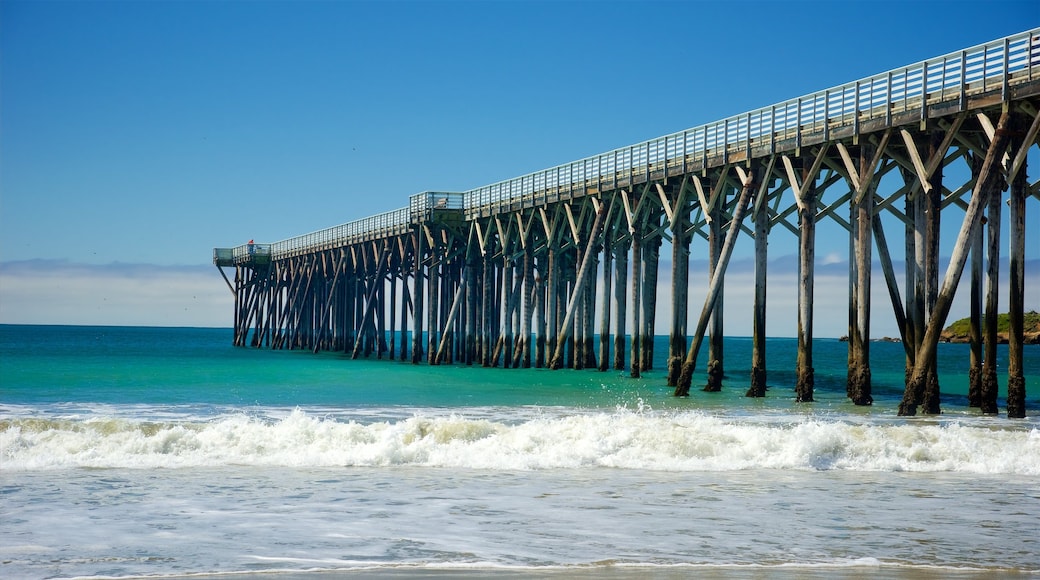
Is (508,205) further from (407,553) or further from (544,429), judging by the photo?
(407,553)

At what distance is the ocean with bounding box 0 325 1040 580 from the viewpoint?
832 centimetres

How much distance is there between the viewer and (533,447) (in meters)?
15.1

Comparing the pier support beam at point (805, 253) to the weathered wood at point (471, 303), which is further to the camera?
the weathered wood at point (471, 303)

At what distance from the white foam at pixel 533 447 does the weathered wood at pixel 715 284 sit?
8.33 meters

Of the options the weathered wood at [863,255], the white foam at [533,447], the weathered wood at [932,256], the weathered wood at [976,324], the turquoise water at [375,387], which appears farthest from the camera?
the turquoise water at [375,387]

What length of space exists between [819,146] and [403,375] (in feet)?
59.8

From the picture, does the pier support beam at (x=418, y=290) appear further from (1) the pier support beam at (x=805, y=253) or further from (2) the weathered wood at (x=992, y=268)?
(2) the weathered wood at (x=992, y=268)

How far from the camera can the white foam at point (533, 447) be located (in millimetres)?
14062

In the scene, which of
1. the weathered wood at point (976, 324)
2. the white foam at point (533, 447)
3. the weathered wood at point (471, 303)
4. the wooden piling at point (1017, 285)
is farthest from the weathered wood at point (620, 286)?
the white foam at point (533, 447)

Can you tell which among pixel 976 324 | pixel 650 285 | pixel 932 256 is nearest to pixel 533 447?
pixel 932 256

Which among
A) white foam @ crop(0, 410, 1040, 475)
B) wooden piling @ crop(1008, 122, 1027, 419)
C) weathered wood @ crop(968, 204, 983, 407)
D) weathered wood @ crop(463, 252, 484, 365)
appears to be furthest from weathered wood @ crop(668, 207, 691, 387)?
weathered wood @ crop(463, 252, 484, 365)

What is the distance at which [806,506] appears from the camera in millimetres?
10883

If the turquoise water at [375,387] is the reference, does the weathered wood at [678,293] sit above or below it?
above

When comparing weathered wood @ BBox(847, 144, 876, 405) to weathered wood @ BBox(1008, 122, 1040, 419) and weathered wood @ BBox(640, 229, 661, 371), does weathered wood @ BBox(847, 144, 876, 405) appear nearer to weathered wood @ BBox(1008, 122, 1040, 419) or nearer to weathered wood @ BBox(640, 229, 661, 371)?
weathered wood @ BBox(1008, 122, 1040, 419)
